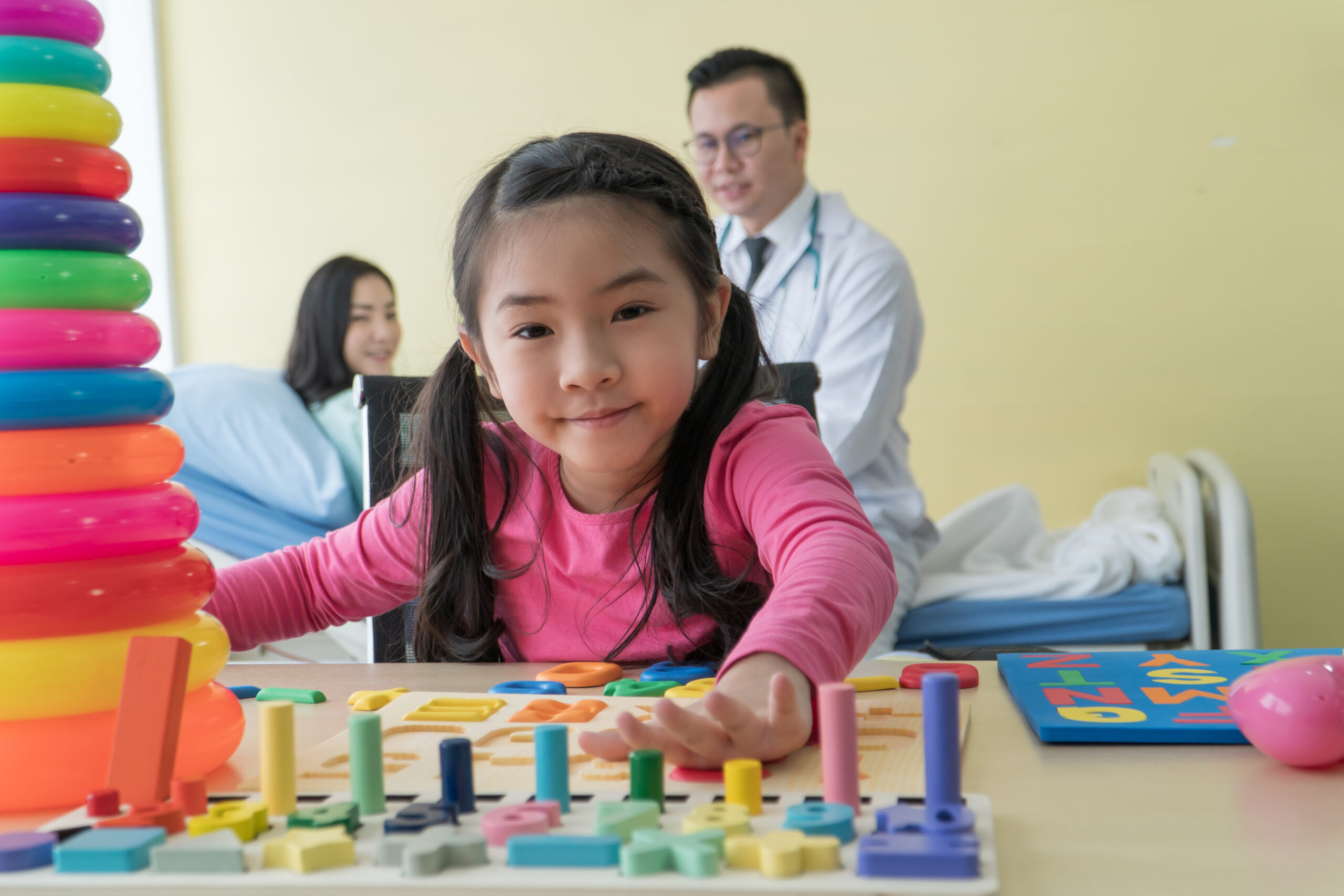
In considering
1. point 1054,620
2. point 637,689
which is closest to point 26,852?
point 637,689

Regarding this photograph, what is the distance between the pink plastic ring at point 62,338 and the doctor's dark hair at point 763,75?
1880 mm

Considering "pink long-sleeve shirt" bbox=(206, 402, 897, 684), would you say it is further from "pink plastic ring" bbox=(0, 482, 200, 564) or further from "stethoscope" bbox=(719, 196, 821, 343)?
"stethoscope" bbox=(719, 196, 821, 343)

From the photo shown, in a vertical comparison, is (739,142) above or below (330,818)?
above

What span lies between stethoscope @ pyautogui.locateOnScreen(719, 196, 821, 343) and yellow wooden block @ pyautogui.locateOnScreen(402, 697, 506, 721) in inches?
63.9

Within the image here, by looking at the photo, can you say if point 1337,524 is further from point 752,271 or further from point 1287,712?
point 1287,712

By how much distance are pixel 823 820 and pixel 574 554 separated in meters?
0.60

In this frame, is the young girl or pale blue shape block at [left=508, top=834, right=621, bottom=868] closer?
pale blue shape block at [left=508, top=834, right=621, bottom=868]

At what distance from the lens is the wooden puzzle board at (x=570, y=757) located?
16.9 inches

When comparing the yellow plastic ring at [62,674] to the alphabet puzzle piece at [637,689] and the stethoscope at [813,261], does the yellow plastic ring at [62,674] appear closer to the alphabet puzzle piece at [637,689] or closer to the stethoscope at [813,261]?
the alphabet puzzle piece at [637,689]

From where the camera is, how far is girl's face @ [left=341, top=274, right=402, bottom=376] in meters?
2.64

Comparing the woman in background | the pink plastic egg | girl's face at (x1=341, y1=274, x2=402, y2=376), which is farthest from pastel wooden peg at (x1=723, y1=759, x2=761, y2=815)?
girl's face at (x1=341, y1=274, x2=402, y2=376)

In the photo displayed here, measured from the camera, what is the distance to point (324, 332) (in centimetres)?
260

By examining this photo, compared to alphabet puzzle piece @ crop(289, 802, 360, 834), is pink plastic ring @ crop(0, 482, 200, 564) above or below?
above

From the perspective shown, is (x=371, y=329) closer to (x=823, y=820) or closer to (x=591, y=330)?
(x=591, y=330)
